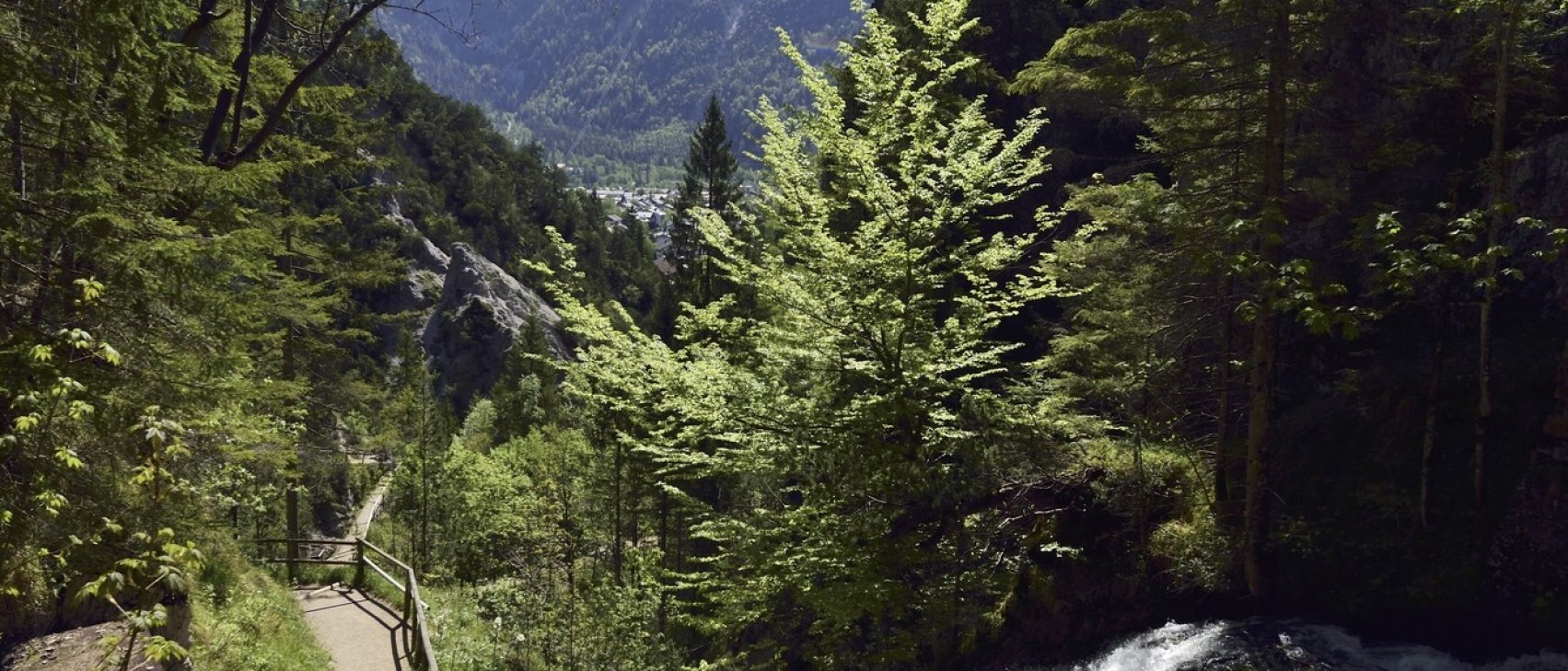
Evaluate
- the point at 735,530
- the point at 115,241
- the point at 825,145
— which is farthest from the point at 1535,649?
the point at 115,241

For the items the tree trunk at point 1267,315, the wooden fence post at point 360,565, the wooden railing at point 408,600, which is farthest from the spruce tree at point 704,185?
the tree trunk at point 1267,315

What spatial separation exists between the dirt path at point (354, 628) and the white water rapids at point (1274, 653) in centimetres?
1084

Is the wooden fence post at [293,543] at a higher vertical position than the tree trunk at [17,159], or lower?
lower

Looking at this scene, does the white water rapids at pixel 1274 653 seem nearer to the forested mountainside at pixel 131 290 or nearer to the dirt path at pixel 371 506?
the forested mountainside at pixel 131 290

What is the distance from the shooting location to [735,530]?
424 inches

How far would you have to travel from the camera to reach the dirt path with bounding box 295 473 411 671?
1314cm

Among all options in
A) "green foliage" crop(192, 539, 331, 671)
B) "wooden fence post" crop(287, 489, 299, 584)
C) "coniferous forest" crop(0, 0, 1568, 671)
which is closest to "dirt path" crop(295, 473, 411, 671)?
"green foliage" crop(192, 539, 331, 671)

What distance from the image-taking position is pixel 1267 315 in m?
9.87

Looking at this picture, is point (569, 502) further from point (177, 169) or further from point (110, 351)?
point (110, 351)

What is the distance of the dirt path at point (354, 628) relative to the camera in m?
13.1

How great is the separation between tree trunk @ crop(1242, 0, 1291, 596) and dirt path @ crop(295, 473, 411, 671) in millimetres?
12088

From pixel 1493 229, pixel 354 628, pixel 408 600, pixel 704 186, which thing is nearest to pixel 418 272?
pixel 704 186

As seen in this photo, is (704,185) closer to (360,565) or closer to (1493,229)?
(360,565)

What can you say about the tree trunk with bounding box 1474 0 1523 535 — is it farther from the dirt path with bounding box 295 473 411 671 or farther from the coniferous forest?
the dirt path with bounding box 295 473 411 671
